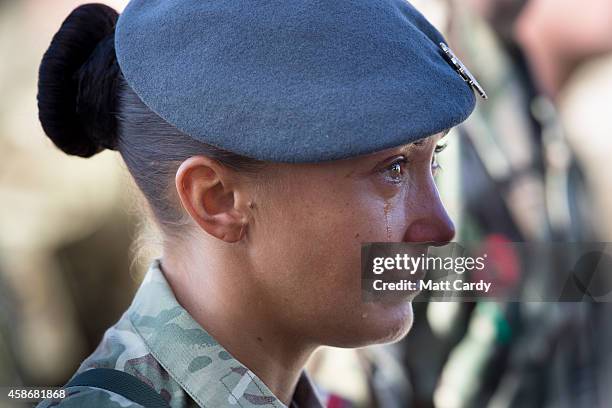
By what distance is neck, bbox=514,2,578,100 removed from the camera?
2625 mm

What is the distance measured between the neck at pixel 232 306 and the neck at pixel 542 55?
171 cm

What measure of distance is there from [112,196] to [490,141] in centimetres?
122

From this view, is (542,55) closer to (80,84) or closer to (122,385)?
(80,84)

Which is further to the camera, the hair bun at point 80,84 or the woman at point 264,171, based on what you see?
the hair bun at point 80,84

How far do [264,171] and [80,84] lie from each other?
35 cm

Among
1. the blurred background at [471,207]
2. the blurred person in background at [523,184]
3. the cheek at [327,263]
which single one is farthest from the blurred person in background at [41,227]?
the cheek at [327,263]

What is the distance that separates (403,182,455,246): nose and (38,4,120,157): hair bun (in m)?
0.47

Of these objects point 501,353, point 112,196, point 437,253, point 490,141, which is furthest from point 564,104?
point 437,253

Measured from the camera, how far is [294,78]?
3.36ft

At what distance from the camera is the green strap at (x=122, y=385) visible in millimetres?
1019

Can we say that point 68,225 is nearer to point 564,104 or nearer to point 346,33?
point 564,104

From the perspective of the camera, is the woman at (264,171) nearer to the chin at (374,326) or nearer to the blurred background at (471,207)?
the chin at (374,326)

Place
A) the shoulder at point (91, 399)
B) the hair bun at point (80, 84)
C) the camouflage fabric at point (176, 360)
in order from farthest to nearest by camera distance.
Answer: the hair bun at point (80, 84) < the camouflage fabric at point (176, 360) < the shoulder at point (91, 399)

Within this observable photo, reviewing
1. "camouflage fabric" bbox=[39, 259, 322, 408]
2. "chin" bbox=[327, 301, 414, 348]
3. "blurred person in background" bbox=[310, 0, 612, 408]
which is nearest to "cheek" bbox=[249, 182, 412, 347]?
"chin" bbox=[327, 301, 414, 348]
